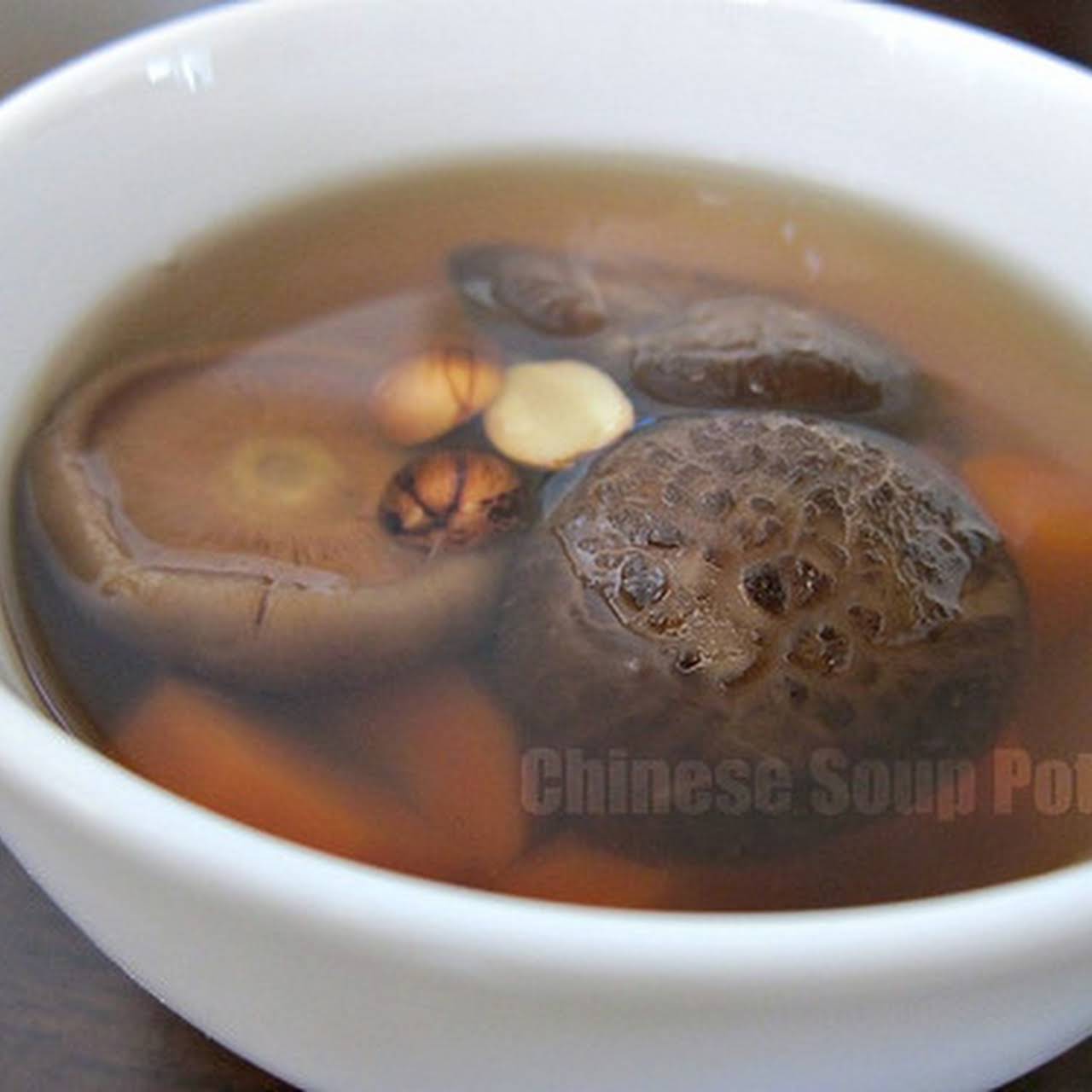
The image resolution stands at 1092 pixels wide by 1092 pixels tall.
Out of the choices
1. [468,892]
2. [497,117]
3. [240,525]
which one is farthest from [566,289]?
[468,892]

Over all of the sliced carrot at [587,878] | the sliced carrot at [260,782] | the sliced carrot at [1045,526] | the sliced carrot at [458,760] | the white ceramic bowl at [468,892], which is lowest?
the sliced carrot at [1045,526]

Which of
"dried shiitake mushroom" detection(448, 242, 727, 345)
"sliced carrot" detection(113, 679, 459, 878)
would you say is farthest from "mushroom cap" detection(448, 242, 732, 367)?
"sliced carrot" detection(113, 679, 459, 878)

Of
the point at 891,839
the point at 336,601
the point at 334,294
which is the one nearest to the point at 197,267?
the point at 334,294

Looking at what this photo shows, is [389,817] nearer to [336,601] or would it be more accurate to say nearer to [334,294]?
[336,601]

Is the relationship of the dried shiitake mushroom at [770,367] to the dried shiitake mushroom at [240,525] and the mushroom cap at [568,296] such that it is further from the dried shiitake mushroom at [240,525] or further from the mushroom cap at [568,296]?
the dried shiitake mushroom at [240,525]

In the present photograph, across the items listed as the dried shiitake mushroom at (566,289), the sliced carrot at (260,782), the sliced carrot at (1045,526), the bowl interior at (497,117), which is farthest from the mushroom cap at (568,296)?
the sliced carrot at (260,782)

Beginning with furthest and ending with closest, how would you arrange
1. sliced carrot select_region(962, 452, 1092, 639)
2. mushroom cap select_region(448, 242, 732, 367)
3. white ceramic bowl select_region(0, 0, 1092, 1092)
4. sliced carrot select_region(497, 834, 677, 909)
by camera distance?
mushroom cap select_region(448, 242, 732, 367) < sliced carrot select_region(962, 452, 1092, 639) < sliced carrot select_region(497, 834, 677, 909) < white ceramic bowl select_region(0, 0, 1092, 1092)

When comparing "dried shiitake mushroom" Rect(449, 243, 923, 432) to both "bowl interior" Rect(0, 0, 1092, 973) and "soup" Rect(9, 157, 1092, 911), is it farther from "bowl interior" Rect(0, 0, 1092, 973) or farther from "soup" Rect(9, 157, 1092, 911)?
"bowl interior" Rect(0, 0, 1092, 973)
